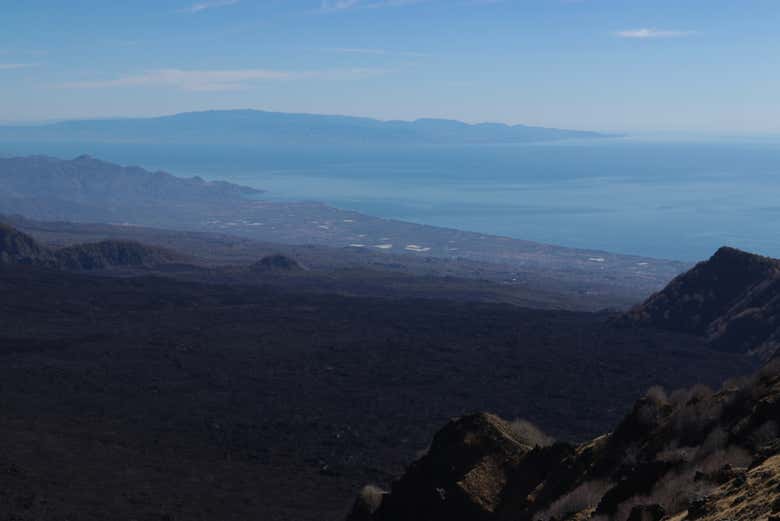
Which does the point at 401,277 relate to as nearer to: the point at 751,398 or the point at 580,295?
the point at 580,295

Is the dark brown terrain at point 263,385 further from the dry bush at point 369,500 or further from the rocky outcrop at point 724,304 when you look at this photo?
the dry bush at point 369,500

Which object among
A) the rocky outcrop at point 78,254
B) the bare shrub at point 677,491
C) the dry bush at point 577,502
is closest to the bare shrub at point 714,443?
the bare shrub at point 677,491

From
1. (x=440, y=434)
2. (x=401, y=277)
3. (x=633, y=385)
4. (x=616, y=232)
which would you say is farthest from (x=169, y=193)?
(x=440, y=434)

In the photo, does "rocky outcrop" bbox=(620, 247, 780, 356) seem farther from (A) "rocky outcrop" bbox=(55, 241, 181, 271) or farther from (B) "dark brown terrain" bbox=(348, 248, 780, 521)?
(A) "rocky outcrop" bbox=(55, 241, 181, 271)

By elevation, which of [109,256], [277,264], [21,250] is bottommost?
[109,256]

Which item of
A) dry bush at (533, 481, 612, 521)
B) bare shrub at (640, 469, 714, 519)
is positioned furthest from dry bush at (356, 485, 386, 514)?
bare shrub at (640, 469, 714, 519)

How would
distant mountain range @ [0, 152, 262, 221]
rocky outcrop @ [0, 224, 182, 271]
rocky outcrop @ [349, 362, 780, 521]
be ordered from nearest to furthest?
rocky outcrop @ [349, 362, 780, 521] → rocky outcrop @ [0, 224, 182, 271] → distant mountain range @ [0, 152, 262, 221]

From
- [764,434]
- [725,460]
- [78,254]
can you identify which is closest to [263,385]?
[764,434]

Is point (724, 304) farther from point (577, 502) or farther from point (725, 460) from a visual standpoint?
point (725, 460)
